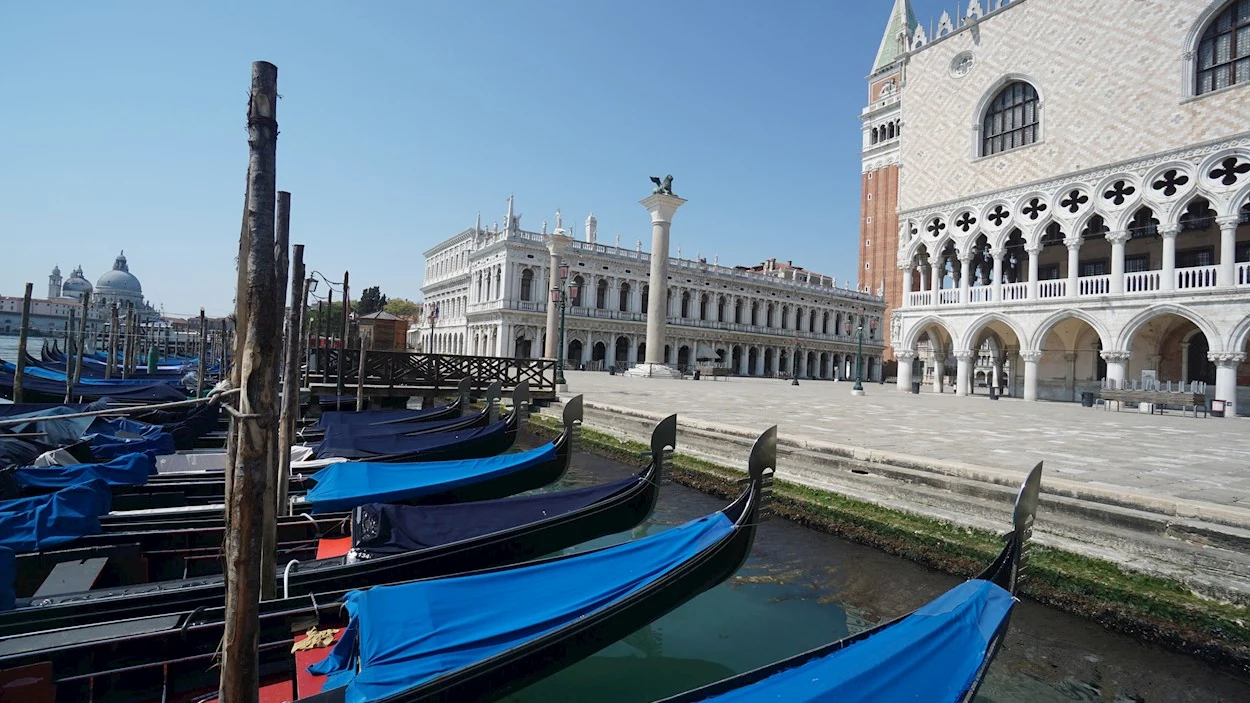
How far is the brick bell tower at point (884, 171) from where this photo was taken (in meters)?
42.1

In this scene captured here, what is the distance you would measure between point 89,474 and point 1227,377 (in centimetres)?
1918

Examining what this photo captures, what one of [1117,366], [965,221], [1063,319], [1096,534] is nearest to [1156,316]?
[1117,366]

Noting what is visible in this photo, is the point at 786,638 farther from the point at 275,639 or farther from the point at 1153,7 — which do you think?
the point at 1153,7

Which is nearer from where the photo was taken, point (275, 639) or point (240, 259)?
point (240, 259)

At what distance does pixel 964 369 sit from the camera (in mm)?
18406

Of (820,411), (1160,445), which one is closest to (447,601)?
(1160,445)

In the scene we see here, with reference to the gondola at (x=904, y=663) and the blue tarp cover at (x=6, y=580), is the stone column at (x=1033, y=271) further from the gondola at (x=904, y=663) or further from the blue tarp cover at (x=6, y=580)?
the blue tarp cover at (x=6, y=580)

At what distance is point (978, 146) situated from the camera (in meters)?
18.2

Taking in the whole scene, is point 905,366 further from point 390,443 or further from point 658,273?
point 390,443

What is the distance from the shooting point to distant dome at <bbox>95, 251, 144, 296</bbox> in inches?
3253

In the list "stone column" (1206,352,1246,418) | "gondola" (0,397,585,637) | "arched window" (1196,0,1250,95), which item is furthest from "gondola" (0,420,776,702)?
"arched window" (1196,0,1250,95)

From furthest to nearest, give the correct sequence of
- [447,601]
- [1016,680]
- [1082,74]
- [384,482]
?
[1082,74]
[384,482]
[1016,680]
[447,601]

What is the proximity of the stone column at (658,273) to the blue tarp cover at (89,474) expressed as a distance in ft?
62.6

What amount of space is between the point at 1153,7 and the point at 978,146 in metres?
4.71
